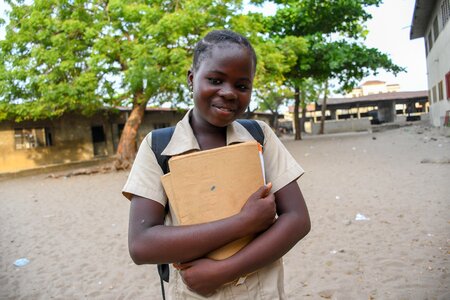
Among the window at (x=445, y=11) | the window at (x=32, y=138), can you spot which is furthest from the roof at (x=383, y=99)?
the window at (x=32, y=138)

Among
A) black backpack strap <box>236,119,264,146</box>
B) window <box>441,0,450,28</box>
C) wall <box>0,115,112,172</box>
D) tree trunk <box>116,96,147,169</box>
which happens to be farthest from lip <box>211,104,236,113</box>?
wall <box>0,115,112,172</box>

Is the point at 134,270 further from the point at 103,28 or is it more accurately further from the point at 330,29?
the point at 330,29

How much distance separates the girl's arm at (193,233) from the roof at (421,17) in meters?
16.5

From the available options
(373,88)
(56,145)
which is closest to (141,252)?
(56,145)

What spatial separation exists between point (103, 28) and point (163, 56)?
90.0 inches

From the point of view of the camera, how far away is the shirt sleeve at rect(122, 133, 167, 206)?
98 cm

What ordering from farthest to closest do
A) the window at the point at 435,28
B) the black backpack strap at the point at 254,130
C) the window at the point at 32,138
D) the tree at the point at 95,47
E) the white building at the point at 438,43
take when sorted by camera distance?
the window at the point at 435,28
the window at the point at 32,138
the white building at the point at 438,43
the tree at the point at 95,47
the black backpack strap at the point at 254,130

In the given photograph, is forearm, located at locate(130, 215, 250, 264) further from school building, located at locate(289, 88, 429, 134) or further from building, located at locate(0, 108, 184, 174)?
school building, located at locate(289, 88, 429, 134)

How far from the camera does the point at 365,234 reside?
3824 mm

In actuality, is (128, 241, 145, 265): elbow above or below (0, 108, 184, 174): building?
below

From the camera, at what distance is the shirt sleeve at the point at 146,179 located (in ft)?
3.22

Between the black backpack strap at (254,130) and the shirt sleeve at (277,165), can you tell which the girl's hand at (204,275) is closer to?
the shirt sleeve at (277,165)

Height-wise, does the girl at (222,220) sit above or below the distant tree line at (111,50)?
below

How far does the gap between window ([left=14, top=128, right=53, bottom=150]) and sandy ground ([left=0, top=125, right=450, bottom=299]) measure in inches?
317
